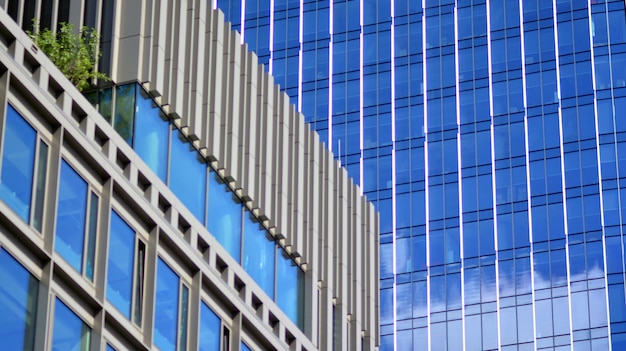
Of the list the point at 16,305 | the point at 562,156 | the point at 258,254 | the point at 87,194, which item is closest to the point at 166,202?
A: the point at 87,194

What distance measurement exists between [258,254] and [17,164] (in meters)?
13.4

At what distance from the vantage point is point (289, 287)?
48688 mm

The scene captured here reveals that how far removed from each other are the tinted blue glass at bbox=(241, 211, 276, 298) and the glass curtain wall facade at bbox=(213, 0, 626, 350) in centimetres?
7023

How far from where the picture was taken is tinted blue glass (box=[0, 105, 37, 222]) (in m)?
34.0

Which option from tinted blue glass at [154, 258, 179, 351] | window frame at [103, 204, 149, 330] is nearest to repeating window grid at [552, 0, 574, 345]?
tinted blue glass at [154, 258, 179, 351]

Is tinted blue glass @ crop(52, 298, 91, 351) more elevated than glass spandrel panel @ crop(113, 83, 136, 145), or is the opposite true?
glass spandrel panel @ crop(113, 83, 136, 145)

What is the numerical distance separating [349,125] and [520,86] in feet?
47.8

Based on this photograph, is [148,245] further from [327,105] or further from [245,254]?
[327,105]

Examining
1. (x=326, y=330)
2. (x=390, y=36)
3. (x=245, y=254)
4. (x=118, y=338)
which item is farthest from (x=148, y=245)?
(x=390, y=36)

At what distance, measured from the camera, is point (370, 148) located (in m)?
130

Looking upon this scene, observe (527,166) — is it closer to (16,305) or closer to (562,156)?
(562,156)

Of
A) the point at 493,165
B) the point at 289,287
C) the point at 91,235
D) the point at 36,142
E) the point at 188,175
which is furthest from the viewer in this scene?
the point at 493,165

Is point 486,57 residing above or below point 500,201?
above

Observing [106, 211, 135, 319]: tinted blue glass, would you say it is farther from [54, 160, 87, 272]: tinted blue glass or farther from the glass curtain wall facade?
the glass curtain wall facade
